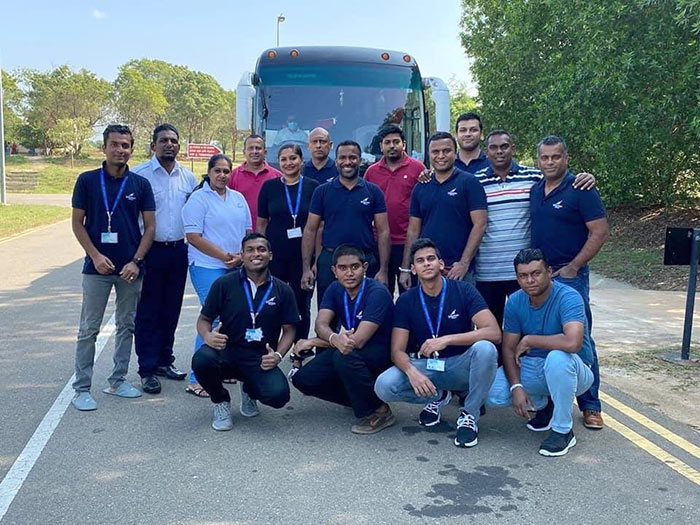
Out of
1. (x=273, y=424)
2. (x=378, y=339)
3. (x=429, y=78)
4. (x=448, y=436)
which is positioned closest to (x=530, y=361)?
(x=448, y=436)

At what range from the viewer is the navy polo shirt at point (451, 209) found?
5047 millimetres

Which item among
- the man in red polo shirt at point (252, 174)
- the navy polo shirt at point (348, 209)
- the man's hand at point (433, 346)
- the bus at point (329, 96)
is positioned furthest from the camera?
the bus at point (329, 96)

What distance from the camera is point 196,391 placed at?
5.33m

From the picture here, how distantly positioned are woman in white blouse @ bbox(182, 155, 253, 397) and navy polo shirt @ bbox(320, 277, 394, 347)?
0.90 meters

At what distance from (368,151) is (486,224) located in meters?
4.26

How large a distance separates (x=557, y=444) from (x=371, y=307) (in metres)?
1.46

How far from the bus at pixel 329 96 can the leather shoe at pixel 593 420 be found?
5098 mm

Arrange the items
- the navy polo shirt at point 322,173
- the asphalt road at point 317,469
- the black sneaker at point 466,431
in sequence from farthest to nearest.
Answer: the navy polo shirt at point 322,173 < the black sneaker at point 466,431 < the asphalt road at point 317,469

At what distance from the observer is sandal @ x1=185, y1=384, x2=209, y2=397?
17.4ft

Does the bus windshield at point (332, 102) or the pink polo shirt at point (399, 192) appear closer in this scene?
the pink polo shirt at point (399, 192)

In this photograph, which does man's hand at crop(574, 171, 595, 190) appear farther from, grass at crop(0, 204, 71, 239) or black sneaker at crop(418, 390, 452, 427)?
grass at crop(0, 204, 71, 239)

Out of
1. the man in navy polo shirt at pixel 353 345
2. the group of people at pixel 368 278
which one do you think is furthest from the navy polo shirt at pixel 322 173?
the man in navy polo shirt at pixel 353 345

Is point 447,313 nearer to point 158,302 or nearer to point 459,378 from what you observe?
point 459,378

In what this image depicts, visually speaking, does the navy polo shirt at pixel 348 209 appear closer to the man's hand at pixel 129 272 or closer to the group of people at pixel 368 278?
the group of people at pixel 368 278
